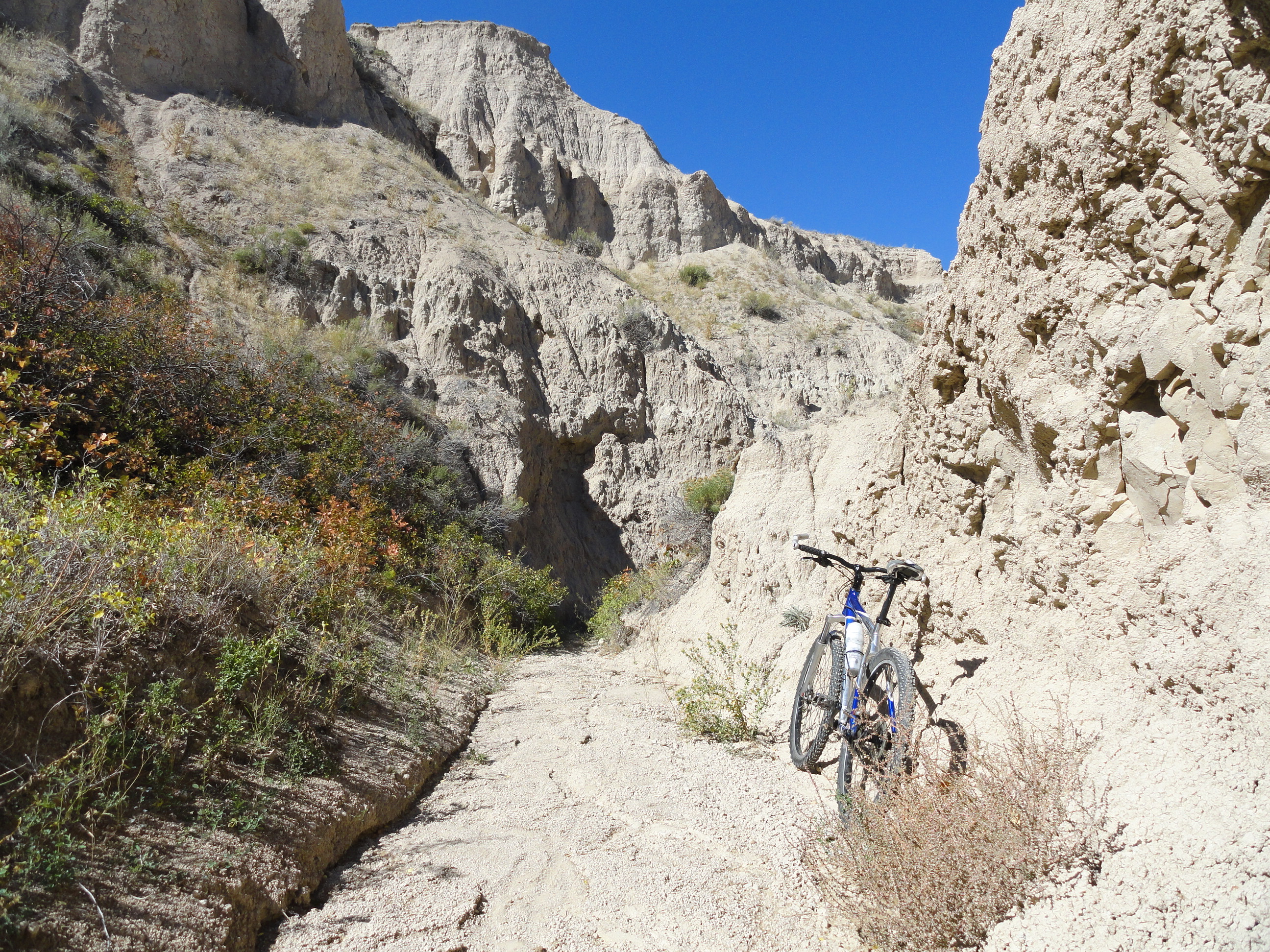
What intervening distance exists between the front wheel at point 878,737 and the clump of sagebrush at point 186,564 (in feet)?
8.74

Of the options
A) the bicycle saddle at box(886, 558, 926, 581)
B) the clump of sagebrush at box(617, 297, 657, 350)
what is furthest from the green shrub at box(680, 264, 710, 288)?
the bicycle saddle at box(886, 558, 926, 581)

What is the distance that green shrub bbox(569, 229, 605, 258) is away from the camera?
24.0 metres

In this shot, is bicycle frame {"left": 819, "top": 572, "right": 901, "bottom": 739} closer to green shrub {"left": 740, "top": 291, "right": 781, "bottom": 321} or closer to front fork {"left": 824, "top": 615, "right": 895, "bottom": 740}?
front fork {"left": 824, "top": 615, "right": 895, "bottom": 740}

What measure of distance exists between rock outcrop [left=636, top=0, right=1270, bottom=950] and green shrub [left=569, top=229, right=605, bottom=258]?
67.3ft

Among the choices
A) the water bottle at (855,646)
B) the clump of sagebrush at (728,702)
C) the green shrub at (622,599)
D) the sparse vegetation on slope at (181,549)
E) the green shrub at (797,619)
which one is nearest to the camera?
the sparse vegetation on slope at (181,549)

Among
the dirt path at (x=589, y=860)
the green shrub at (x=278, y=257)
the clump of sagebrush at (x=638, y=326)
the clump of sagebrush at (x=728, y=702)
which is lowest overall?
the dirt path at (x=589, y=860)

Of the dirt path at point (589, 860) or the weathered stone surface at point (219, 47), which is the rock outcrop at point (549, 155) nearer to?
the weathered stone surface at point (219, 47)

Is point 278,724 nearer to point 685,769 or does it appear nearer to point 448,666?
point 685,769

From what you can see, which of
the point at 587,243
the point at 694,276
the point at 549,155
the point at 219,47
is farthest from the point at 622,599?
the point at 549,155

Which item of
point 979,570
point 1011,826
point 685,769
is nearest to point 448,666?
point 685,769

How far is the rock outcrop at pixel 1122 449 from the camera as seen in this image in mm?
2139

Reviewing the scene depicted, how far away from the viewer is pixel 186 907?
8.25 feet

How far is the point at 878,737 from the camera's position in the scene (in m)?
3.51

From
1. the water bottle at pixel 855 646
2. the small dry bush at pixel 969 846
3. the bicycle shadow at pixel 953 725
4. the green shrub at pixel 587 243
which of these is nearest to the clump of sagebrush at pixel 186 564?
the small dry bush at pixel 969 846
